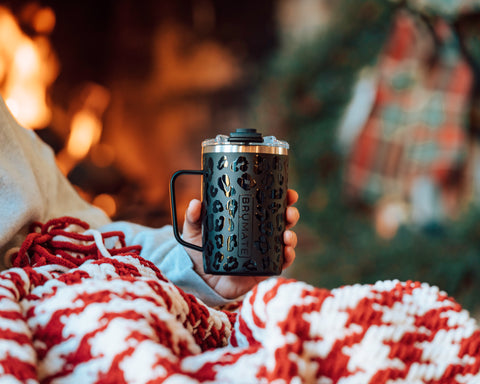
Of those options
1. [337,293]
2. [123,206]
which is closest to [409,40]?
[123,206]

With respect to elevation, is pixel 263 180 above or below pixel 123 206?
above

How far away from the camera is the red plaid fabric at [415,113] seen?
230 centimetres

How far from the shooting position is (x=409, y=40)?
2314 millimetres

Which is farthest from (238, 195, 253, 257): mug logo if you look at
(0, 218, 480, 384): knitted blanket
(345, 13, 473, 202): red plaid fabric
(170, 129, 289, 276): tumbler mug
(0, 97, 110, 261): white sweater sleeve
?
(345, 13, 473, 202): red plaid fabric

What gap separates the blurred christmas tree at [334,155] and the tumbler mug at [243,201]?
5.82 feet

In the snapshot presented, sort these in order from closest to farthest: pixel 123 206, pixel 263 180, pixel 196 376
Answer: pixel 196 376
pixel 263 180
pixel 123 206

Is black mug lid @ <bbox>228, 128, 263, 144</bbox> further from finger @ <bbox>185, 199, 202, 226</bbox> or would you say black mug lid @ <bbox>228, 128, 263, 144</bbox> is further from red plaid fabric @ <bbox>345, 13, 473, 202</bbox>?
red plaid fabric @ <bbox>345, 13, 473, 202</bbox>

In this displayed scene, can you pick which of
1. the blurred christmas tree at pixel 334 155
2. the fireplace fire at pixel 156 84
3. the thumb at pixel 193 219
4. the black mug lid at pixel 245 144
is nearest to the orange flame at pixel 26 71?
the fireplace fire at pixel 156 84

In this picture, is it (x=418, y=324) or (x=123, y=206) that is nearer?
(x=418, y=324)

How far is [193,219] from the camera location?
0.63 m

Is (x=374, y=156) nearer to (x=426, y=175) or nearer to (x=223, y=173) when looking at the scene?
(x=426, y=175)

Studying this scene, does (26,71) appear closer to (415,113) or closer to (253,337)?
(415,113)

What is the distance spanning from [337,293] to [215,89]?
213cm

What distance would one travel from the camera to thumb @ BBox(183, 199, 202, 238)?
0.61 m
